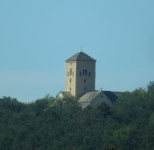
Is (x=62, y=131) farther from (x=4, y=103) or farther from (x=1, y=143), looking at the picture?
(x=4, y=103)

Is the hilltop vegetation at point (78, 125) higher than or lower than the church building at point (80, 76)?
lower

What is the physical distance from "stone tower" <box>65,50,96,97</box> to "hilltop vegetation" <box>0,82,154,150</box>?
195 inches

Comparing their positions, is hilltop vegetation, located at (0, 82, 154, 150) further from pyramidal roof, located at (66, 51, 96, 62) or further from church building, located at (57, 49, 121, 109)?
pyramidal roof, located at (66, 51, 96, 62)

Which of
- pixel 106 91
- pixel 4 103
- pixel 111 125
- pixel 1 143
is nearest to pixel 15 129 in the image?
pixel 1 143

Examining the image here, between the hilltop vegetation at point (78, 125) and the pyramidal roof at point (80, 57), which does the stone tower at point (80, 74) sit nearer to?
the pyramidal roof at point (80, 57)

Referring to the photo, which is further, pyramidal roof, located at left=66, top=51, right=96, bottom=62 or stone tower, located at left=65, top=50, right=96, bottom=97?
pyramidal roof, located at left=66, top=51, right=96, bottom=62

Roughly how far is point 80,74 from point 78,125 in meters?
22.8

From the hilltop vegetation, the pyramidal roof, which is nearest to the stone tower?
the pyramidal roof

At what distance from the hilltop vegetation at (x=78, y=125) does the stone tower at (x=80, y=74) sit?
16.3ft

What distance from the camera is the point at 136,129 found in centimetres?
5925

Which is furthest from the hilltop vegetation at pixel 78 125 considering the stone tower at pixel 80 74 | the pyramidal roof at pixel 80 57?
the pyramidal roof at pixel 80 57

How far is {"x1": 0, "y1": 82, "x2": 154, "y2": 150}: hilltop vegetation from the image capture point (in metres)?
56.0

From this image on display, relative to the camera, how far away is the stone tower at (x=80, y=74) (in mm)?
85188

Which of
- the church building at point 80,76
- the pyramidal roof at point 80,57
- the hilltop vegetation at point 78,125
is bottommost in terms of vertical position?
the hilltop vegetation at point 78,125
